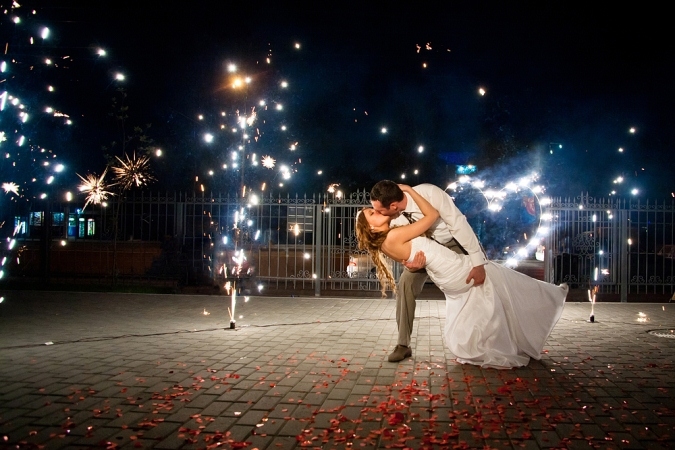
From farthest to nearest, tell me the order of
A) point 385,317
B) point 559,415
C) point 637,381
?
point 385,317 → point 637,381 → point 559,415

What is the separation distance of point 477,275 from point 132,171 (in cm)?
1404

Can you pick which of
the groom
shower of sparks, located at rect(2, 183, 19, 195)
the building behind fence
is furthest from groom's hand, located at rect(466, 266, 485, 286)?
shower of sparks, located at rect(2, 183, 19, 195)

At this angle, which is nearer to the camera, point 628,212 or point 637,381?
point 637,381

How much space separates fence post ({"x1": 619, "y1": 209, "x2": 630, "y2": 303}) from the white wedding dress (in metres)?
7.71

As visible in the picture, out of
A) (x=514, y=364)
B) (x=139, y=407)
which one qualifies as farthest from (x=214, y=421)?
(x=514, y=364)

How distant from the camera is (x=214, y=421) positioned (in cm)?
382

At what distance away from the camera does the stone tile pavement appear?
11.6 feet

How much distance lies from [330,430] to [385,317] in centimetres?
554

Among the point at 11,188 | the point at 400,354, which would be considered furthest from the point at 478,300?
the point at 11,188

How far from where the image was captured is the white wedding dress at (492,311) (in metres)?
5.45

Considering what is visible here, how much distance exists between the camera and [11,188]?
28.3ft

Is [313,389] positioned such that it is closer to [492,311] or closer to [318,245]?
[492,311]

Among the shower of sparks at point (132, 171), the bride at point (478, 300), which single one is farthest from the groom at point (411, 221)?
the shower of sparks at point (132, 171)

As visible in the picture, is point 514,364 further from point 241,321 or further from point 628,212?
point 628,212
